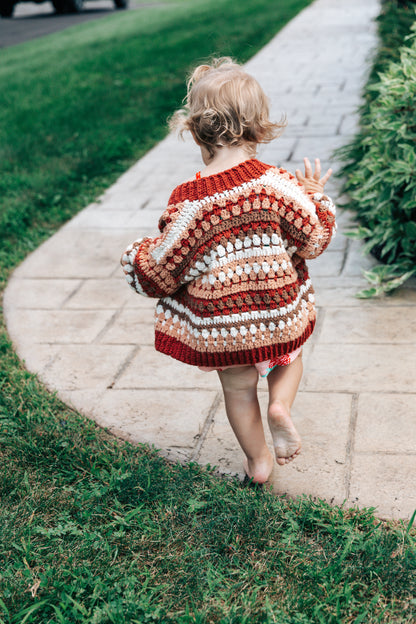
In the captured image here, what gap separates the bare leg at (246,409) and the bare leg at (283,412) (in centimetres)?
8

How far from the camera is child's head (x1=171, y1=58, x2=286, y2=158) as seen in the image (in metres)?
2.05

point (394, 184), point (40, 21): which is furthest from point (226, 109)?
point (40, 21)

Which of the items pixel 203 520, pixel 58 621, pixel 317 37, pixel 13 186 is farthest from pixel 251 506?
pixel 317 37

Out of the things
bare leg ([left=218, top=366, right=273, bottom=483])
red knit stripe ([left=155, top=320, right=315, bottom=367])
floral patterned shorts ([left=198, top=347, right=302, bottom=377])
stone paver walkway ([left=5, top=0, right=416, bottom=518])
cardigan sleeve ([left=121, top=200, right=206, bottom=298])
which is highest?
cardigan sleeve ([left=121, top=200, right=206, bottom=298])

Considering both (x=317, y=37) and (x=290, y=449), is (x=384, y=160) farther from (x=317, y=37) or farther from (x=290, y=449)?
(x=317, y=37)

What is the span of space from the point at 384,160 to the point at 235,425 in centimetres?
220

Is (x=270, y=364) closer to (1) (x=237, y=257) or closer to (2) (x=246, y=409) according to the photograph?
(2) (x=246, y=409)

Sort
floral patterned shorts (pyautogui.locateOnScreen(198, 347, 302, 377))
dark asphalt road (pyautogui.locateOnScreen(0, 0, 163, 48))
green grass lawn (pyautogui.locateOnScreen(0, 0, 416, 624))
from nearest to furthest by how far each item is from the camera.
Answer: green grass lawn (pyautogui.locateOnScreen(0, 0, 416, 624))
floral patterned shorts (pyautogui.locateOnScreen(198, 347, 302, 377))
dark asphalt road (pyautogui.locateOnScreen(0, 0, 163, 48))

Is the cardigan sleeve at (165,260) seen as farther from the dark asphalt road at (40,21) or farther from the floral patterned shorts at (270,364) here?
the dark asphalt road at (40,21)

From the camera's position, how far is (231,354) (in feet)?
7.13

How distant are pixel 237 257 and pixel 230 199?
0.17 metres

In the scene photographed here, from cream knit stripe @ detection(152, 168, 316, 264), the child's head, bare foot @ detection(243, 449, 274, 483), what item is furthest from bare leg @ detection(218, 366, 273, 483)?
the child's head

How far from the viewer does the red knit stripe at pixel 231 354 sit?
Answer: 2.18m

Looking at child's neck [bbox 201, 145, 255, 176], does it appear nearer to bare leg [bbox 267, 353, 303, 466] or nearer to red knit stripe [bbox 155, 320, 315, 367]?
red knit stripe [bbox 155, 320, 315, 367]
